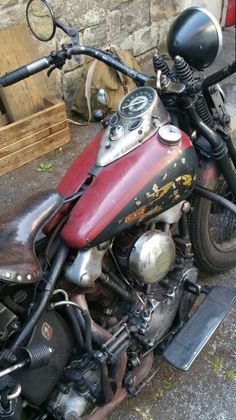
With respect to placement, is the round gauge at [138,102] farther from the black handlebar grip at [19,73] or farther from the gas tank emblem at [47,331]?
the gas tank emblem at [47,331]

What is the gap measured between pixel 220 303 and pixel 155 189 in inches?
27.4

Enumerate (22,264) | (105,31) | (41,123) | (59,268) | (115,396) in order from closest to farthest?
(22,264) < (59,268) < (115,396) < (41,123) < (105,31)

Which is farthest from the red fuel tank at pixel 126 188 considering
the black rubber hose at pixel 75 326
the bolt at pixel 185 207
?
the black rubber hose at pixel 75 326

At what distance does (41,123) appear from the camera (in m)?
3.41

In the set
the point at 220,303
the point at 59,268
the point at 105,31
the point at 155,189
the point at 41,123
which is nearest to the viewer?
A: the point at 59,268

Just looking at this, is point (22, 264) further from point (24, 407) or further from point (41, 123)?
point (41, 123)

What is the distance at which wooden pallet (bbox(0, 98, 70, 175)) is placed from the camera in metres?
3.29

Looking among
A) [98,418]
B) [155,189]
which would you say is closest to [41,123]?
[155,189]

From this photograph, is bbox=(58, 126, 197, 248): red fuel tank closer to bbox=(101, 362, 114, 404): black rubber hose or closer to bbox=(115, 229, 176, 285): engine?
bbox=(115, 229, 176, 285): engine

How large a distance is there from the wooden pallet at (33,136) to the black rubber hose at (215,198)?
Answer: 1.67 meters

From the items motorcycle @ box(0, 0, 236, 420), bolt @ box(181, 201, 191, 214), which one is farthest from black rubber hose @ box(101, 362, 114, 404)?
bolt @ box(181, 201, 191, 214)

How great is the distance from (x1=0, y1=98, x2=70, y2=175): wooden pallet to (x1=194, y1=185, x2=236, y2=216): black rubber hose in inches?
65.6

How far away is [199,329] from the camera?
202 centimetres

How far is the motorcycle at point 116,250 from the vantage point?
149cm
